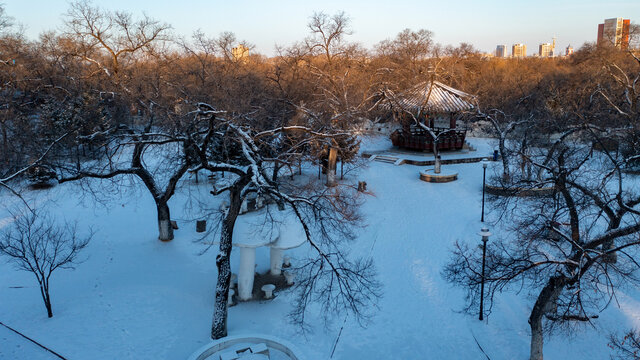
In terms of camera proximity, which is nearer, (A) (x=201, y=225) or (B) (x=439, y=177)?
(A) (x=201, y=225)

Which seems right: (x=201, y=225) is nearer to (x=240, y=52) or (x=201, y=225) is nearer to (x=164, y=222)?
(x=164, y=222)

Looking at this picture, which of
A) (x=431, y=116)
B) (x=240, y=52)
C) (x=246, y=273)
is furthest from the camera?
(x=240, y=52)

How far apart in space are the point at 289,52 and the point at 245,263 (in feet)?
53.0

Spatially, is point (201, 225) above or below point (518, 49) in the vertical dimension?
below

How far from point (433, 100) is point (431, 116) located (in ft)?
3.21

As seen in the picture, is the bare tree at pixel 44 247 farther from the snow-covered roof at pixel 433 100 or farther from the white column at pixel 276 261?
the snow-covered roof at pixel 433 100

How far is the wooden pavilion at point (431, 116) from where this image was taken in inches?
1061

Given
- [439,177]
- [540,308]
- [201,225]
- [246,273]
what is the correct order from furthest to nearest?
1. [439,177]
2. [201,225]
3. [246,273]
4. [540,308]

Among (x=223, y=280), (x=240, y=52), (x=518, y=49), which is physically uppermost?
(x=518, y=49)

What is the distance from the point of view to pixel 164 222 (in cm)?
1443

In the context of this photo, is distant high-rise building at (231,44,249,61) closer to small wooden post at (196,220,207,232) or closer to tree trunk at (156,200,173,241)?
tree trunk at (156,200,173,241)

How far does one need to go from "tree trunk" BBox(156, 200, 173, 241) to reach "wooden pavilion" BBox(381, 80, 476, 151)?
1601 cm

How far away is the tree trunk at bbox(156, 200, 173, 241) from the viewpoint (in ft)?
46.5

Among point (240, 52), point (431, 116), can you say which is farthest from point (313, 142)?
point (240, 52)
